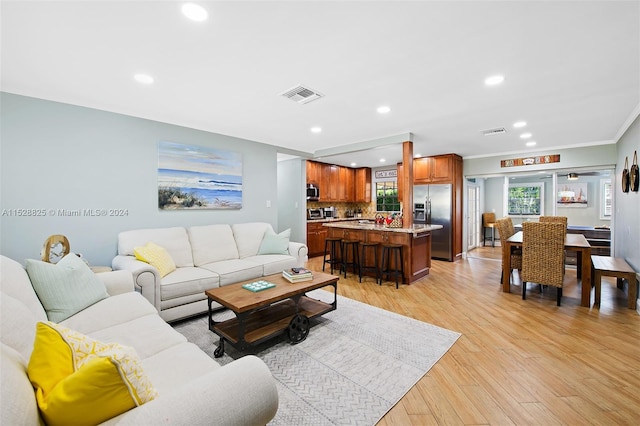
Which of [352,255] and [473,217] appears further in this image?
[473,217]

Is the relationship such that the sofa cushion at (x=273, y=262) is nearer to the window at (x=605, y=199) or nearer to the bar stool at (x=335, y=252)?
the bar stool at (x=335, y=252)

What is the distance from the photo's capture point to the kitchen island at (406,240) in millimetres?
4387

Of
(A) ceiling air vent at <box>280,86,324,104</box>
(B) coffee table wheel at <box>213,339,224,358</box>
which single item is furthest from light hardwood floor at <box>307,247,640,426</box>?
(A) ceiling air vent at <box>280,86,324,104</box>

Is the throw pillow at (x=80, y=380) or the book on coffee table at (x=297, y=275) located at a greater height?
the throw pillow at (x=80, y=380)

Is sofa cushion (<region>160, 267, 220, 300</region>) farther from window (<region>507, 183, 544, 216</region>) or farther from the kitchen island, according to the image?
window (<region>507, 183, 544, 216</region>)

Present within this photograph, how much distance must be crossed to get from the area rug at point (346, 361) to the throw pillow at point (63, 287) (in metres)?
0.96

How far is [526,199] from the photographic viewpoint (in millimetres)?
8117

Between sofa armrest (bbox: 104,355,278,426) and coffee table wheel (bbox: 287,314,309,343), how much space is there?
4.80ft

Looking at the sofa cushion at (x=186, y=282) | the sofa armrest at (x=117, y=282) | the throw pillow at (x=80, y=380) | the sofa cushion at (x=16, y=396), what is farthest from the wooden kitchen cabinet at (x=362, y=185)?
the sofa cushion at (x=16, y=396)

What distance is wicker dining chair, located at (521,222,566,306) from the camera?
338 cm

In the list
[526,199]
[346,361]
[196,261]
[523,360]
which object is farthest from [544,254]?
[526,199]

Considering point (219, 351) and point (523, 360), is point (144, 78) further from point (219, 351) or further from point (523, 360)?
point (523, 360)

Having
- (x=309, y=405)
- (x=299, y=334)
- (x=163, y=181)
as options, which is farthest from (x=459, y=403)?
(x=163, y=181)

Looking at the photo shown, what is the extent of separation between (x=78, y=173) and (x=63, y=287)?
1920 millimetres
